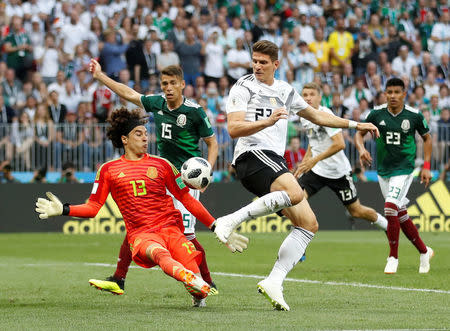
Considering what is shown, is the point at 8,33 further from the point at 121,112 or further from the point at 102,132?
the point at 121,112

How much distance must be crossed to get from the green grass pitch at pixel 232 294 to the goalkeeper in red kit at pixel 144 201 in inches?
21.7

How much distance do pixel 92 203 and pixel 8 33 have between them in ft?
50.5

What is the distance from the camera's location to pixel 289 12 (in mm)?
27219

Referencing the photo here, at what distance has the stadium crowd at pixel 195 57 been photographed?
21344mm

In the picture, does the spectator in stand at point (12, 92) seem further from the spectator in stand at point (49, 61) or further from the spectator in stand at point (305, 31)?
the spectator in stand at point (305, 31)

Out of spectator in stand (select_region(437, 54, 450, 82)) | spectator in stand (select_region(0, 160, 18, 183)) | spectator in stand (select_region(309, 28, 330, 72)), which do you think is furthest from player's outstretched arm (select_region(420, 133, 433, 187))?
spectator in stand (select_region(437, 54, 450, 82))

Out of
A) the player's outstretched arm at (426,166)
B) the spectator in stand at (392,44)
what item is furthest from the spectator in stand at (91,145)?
the player's outstretched arm at (426,166)

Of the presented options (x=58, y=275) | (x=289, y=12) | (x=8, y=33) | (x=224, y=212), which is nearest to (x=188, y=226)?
(x=58, y=275)

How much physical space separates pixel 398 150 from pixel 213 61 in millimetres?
11722

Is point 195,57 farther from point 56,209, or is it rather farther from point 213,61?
point 56,209

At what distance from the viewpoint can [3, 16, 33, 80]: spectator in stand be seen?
906 inches

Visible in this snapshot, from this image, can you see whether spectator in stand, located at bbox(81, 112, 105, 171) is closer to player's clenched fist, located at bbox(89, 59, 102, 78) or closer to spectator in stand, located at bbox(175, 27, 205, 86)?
spectator in stand, located at bbox(175, 27, 205, 86)

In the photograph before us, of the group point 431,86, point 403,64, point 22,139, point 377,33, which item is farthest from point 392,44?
point 22,139

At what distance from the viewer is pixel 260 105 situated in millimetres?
8906
